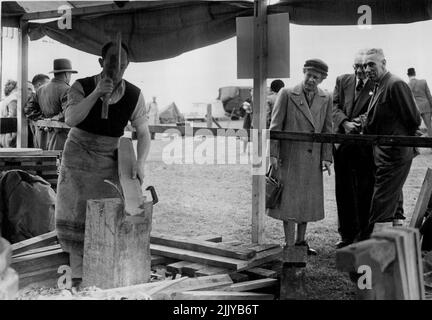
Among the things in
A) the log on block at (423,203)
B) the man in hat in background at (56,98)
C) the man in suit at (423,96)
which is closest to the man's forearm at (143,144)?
the log on block at (423,203)

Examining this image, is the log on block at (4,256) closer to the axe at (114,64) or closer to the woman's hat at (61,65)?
the axe at (114,64)

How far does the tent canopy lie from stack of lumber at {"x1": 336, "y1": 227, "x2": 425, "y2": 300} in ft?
10.7

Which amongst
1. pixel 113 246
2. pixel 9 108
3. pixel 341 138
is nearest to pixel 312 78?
pixel 341 138

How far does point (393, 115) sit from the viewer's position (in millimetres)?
5102

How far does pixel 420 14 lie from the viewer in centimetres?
492

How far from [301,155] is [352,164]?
2.48 feet

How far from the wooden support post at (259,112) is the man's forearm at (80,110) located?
1749 mm

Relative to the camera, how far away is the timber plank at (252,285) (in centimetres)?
394

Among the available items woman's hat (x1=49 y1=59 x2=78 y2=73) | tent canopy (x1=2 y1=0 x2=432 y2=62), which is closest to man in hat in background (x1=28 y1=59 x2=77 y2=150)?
woman's hat (x1=49 y1=59 x2=78 y2=73)

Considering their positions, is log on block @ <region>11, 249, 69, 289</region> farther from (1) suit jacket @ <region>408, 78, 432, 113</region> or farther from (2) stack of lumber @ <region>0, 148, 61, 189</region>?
(1) suit jacket @ <region>408, 78, 432, 113</region>

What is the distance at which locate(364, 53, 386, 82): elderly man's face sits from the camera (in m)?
5.13

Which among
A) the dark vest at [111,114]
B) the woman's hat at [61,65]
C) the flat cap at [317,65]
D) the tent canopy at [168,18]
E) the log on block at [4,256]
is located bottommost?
the log on block at [4,256]
